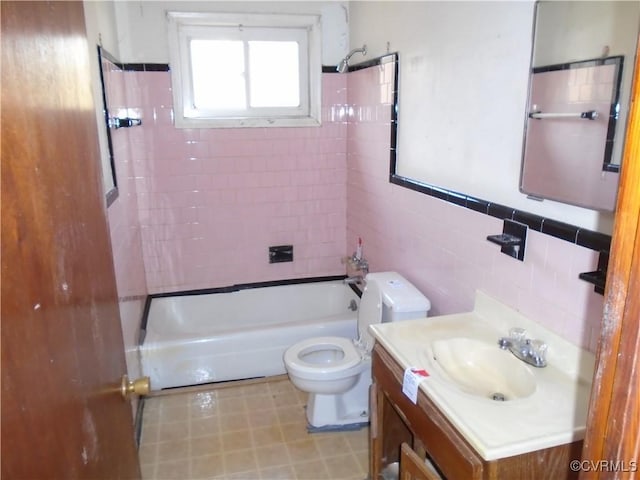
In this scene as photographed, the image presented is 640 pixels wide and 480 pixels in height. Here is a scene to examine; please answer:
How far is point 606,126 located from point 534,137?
0.97 ft

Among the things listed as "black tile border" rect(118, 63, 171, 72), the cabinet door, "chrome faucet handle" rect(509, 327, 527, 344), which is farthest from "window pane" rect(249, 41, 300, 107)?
the cabinet door

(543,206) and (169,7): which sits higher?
(169,7)

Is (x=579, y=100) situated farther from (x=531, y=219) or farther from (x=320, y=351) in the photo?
(x=320, y=351)

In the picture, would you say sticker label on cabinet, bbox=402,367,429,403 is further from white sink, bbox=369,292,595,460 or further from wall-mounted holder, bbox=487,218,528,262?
wall-mounted holder, bbox=487,218,528,262

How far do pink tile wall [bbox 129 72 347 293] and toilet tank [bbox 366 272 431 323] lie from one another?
137 cm

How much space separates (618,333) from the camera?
1.89ft

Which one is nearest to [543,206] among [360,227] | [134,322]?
[360,227]

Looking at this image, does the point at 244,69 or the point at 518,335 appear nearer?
the point at 518,335

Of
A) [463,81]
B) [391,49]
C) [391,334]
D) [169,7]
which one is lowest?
[391,334]

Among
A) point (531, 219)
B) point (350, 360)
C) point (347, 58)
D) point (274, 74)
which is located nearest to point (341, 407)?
point (350, 360)

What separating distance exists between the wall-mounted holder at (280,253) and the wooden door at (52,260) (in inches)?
106

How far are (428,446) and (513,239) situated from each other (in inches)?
30.9

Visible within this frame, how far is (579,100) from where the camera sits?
150cm

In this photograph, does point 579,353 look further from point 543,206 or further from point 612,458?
point 612,458
